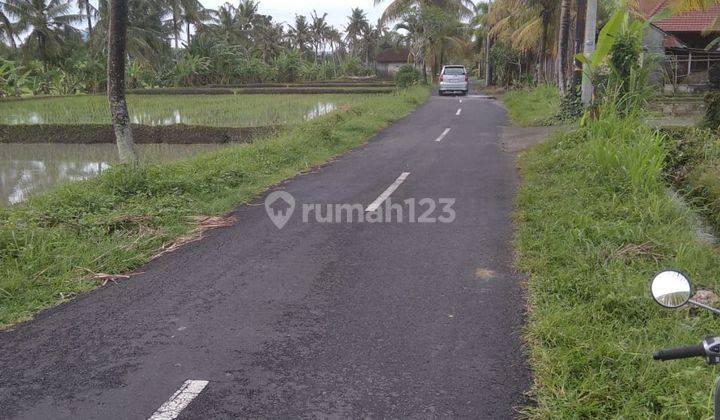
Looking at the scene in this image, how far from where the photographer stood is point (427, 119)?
20500 mm

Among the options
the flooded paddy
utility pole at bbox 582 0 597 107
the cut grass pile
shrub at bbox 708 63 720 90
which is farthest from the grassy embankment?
shrub at bbox 708 63 720 90

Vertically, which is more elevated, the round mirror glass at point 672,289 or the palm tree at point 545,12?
the palm tree at point 545,12

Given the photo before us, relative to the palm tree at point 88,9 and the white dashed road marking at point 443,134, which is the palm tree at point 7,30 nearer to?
the palm tree at point 88,9

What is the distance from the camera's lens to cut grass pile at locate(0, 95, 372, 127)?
21.4 metres

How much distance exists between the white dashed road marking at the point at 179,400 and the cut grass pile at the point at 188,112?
16.2m

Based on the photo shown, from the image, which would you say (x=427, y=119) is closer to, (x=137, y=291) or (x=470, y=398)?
(x=137, y=291)

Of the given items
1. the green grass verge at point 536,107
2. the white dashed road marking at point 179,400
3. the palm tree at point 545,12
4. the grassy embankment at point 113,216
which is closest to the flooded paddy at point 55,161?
the grassy embankment at point 113,216

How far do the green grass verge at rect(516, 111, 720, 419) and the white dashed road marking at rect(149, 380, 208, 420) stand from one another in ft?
6.24

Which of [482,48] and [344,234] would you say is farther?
[482,48]

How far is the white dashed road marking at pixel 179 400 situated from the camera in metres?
3.21

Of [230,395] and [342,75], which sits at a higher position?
[342,75]

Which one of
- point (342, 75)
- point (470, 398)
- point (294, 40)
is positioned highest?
point (294, 40)

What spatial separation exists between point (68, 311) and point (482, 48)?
166ft

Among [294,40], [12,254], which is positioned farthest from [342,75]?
[12,254]
